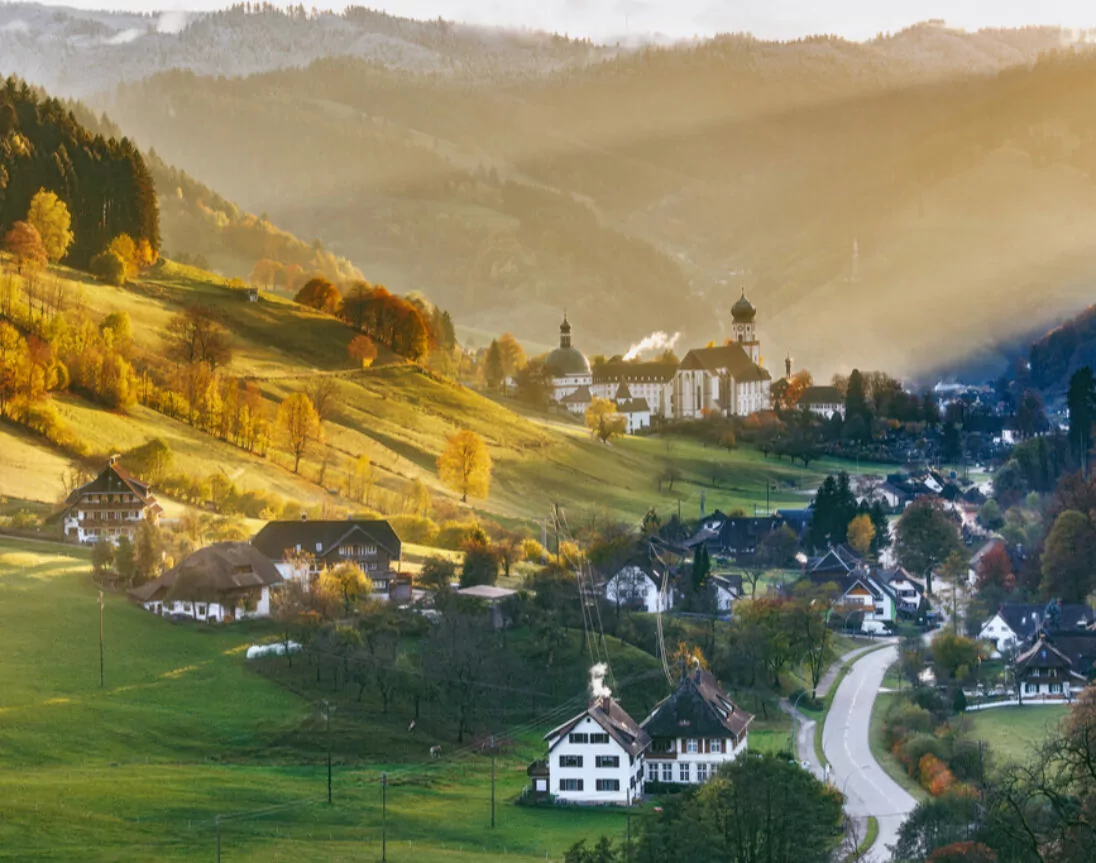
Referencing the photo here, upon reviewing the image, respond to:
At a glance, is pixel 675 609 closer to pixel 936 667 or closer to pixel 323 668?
pixel 936 667

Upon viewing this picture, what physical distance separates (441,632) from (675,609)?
50.2ft

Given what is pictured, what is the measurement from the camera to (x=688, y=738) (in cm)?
4916

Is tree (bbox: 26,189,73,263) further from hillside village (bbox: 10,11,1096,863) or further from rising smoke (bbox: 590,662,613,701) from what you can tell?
rising smoke (bbox: 590,662,613,701)

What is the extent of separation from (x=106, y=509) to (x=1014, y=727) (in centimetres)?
3868

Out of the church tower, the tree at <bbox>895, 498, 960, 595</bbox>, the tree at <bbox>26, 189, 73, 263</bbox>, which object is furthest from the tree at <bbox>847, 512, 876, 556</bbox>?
the church tower

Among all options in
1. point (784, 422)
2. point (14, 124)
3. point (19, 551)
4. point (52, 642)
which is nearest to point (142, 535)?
point (19, 551)

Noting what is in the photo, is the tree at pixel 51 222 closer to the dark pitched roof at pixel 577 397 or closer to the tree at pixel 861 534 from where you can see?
the dark pitched roof at pixel 577 397

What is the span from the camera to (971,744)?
161 ft

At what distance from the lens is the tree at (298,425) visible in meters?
94.2

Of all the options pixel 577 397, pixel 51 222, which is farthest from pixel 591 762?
pixel 577 397

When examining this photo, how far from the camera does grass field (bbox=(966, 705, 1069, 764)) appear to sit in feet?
162

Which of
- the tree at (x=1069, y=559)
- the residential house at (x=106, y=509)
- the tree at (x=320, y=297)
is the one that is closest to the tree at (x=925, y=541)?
the tree at (x=1069, y=559)

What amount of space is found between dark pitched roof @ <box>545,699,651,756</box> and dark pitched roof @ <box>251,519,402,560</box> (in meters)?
23.3

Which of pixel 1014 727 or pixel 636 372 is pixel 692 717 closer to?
pixel 1014 727
